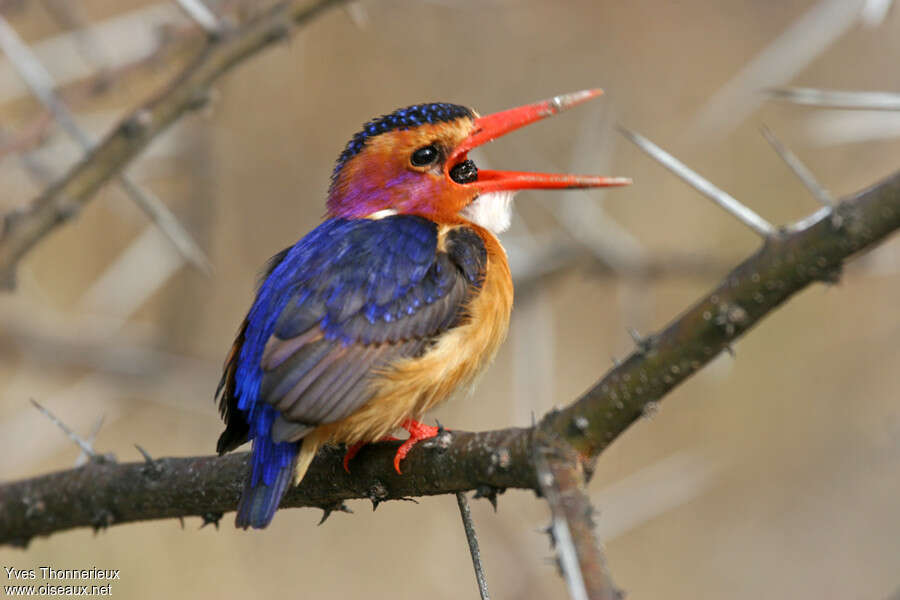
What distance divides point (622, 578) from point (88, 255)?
353 centimetres

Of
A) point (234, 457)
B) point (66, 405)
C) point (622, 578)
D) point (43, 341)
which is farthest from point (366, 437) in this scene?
point (622, 578)

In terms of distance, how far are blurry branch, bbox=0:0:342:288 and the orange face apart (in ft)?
1.90

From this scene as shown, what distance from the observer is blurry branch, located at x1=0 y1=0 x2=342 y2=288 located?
304cm

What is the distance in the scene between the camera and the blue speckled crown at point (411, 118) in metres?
3.50

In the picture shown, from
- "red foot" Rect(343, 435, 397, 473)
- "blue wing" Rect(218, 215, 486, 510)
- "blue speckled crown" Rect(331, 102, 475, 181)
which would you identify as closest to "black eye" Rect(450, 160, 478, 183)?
"blue speckled crown" Rect(331, 102, 475, 181)

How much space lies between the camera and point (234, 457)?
2.84m

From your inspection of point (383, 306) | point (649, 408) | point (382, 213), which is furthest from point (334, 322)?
point (649, 408)

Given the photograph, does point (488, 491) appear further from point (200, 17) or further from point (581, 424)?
point (200, 17)

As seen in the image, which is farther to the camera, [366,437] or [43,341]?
[43,341]

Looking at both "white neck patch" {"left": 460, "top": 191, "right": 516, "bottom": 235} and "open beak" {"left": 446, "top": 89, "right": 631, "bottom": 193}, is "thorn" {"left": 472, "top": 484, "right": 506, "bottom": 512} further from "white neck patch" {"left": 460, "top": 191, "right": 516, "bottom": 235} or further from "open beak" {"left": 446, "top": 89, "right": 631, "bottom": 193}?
"white neck patch" {"left": 460, "top": 191, "right": 516, "bottom": 235}

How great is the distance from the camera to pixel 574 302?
6.62 metres

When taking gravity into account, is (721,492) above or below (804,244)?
above

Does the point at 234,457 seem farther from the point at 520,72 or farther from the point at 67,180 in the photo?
the point at 520,72

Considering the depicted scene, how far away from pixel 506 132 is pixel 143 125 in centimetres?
111
